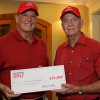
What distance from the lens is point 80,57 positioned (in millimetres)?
1555

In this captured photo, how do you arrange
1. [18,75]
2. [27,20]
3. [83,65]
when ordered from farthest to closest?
[27,20] < [83,65] < [18,75]

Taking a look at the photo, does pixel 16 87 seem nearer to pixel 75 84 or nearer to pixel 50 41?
pixel 75 84

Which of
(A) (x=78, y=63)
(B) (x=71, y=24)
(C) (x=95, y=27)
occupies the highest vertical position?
(C) (x=95, y=27)

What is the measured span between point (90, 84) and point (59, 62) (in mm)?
454

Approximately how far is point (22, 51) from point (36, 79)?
0.36m

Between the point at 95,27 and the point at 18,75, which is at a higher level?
the point at 95,27

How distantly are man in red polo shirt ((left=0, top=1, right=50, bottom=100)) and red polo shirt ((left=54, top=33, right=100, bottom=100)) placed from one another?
35cm

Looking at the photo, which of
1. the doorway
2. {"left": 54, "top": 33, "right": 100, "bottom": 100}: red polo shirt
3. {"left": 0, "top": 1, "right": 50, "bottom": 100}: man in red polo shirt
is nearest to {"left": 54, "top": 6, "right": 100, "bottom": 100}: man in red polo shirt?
{"left": 54, "top": 33, "right": 100, "bottom": 100}: red polo shirt

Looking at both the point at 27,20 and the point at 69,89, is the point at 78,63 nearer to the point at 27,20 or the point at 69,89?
the point at 69,89

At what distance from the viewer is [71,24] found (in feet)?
5.31

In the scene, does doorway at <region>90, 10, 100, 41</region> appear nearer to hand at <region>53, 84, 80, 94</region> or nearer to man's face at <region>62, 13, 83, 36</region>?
man's face at <region>62, 13, 83, 36</region>

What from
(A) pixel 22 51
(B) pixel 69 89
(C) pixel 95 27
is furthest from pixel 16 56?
(C) pixel 95 27

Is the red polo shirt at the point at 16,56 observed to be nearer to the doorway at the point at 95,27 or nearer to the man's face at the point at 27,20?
the man's face at the point at 27,20

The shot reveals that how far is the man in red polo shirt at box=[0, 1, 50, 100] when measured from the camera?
153 centimetres
